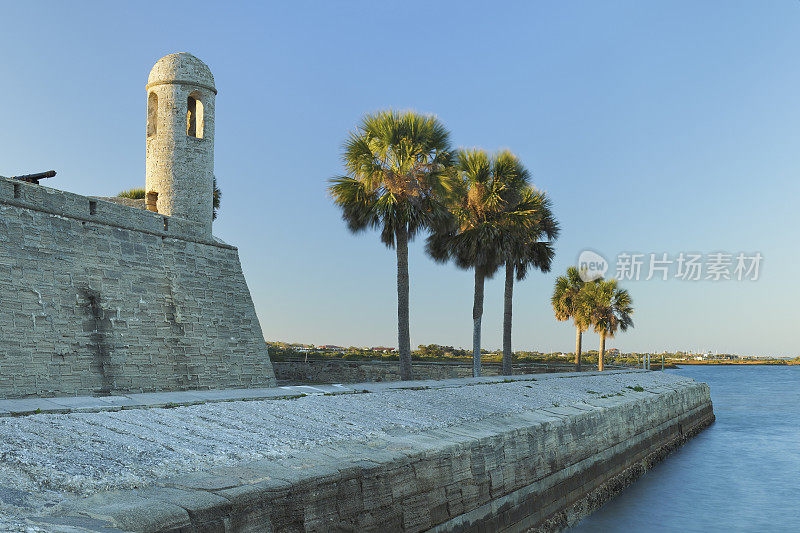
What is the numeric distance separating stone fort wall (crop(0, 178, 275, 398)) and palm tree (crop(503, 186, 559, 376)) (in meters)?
9.54

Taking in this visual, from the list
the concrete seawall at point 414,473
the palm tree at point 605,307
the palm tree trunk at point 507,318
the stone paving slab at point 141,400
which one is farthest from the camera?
the palm tree at point 605,307

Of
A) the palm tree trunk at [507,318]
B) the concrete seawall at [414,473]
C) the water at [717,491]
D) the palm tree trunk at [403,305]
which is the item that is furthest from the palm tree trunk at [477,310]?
the concrete seawall at [414,473]

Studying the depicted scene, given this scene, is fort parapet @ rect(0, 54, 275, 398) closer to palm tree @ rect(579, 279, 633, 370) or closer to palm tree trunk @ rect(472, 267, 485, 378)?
palm tree trunk @ rect(472, 267, 485, 378)

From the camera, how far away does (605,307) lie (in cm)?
4056

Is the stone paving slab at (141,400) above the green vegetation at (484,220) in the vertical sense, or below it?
below

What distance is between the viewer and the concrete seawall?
4386 mm

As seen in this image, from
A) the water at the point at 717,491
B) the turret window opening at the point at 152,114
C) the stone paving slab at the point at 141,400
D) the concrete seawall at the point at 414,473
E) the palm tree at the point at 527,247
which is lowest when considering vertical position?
the water at the point at 717,491

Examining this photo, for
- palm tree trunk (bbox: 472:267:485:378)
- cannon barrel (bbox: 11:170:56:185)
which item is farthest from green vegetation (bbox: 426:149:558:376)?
cannon barrel (bbox: 11:170:56:185)

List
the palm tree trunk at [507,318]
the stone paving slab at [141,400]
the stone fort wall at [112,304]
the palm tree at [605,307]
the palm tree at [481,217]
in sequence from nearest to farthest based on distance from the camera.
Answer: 1. the stone paving slab at [141,400]
2. the stone fort wall at [112,304]
3. the palm tree at [481,217]
4. the palm tree trunk at [507,318]
5. the palm tree at [605,307]

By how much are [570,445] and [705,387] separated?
20537 millimetres

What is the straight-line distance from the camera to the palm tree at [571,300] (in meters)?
39.5

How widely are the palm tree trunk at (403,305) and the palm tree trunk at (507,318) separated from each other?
5745 millimetres

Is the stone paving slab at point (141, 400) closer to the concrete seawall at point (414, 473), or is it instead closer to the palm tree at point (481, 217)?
the concrete seawall at point (414, 473)

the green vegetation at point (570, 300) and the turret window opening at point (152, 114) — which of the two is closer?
the turret window opening at point (152, 114)
